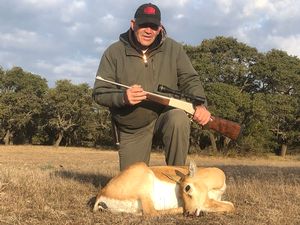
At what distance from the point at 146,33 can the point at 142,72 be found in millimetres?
529

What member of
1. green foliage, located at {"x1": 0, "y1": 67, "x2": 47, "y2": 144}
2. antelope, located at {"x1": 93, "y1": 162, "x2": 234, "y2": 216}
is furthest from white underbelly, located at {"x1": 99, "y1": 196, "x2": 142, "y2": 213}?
→ green foliage, located at {"x1": 0, "y1": 67, "x2": 47, "y2": 144}

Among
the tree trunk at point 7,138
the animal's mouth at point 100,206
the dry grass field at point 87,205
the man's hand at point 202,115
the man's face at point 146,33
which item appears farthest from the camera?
the tree trunk at point 7,138

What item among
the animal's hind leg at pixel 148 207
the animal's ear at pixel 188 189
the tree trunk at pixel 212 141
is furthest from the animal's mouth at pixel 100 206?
the tree trunk at pixel 212 141

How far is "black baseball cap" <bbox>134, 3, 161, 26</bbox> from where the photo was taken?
6055mm

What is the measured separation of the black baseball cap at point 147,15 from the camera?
6055 mm

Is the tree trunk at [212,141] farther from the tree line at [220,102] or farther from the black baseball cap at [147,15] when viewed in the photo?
the black baseball cap at [147,15]

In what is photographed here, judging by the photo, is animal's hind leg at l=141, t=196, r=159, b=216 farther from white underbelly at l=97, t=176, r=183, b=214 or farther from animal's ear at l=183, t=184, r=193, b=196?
animal's ear at l=183, t=184, r=193, b=196

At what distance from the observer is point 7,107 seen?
167ft

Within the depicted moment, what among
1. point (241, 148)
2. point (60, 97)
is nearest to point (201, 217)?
point (241, 148)

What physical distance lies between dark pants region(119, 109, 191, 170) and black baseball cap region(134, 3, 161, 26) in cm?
119

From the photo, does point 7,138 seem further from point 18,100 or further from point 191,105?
point 191,105

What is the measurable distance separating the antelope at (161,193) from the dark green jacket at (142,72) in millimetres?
1275

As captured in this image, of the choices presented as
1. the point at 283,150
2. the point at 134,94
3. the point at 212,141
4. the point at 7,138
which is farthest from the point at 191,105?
the point at 7,138

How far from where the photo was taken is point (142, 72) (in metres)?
6.37
